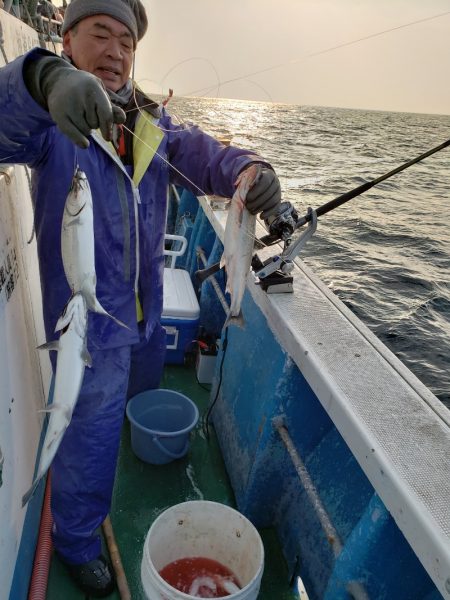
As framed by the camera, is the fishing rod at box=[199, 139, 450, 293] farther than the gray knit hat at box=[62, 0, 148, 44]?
Yes

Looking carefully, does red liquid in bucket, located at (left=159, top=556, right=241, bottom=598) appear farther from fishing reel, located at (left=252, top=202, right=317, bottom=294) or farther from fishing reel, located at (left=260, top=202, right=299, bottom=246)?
fishing reel, located at (left=260, top=202, right=299, bottom=246)

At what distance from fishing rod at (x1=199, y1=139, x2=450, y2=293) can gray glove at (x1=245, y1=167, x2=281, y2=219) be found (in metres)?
0.10

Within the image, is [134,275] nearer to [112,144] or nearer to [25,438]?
[112,144]

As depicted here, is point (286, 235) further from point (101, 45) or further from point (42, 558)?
point (42, 558)

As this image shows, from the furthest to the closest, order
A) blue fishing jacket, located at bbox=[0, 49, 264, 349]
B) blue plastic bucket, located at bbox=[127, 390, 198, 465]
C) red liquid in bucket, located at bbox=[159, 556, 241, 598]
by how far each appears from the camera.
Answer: blue plastic bucket, located at bbox=[127, 390, 198, 465]
red liquid in bucket, located at bbox=[159, 556, 241, 598]
blue fishing jacket, located at bbox=[0, 49, 264, 349]

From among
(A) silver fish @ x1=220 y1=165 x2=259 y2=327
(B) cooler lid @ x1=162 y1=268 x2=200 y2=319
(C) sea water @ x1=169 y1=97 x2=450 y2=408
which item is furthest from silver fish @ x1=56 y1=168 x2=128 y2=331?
(C) sea water @ x1=169 y1=97 x2=450 y2=408

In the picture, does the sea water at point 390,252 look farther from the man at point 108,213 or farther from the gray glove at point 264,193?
the gray glove at point 264,193

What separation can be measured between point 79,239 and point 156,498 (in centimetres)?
194

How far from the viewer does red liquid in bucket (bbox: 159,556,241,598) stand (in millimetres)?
2158

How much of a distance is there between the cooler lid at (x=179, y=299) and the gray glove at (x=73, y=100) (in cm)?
234

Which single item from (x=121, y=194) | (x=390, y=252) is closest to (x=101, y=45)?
(x=121, y=194)

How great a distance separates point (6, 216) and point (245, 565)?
6.47 ft

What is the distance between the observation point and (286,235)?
7.77 ft

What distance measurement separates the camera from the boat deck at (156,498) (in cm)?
234
